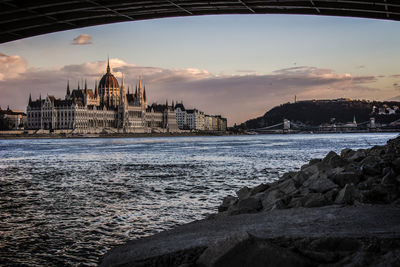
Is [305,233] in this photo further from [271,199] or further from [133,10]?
A: [133,10]

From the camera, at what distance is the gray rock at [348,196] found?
23.0ft

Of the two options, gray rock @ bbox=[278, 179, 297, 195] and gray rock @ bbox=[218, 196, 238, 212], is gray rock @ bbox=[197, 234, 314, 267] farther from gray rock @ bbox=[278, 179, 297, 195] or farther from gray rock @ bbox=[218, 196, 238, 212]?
gray rock @ bbox=[218, 196, 238, 212]

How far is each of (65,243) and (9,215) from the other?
352 centimetres

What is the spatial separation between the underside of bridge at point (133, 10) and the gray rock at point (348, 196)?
7.71 metres

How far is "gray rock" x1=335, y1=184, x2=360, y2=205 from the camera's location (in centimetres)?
701

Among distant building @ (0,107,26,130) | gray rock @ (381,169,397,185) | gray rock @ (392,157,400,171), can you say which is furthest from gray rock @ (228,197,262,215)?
distant building @ (0,107,26,130)

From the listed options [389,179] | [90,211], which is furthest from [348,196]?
[90,211]

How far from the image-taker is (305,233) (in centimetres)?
505

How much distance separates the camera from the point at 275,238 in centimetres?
496

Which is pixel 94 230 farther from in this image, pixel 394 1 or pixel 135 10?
pixel 394 1

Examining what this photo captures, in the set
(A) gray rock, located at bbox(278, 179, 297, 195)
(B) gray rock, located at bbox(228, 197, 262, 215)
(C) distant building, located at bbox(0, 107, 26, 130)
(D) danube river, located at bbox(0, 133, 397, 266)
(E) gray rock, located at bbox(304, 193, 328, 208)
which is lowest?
(D) danube river, located at bbox(0, 133, 397, 266)

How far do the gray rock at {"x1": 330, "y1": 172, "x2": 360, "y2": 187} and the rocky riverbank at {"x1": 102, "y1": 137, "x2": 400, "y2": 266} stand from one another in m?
0.02

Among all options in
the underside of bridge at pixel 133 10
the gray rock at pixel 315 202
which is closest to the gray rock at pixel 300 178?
the gray rock at pixel 315 202

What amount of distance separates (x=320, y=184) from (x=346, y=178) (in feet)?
1.97
